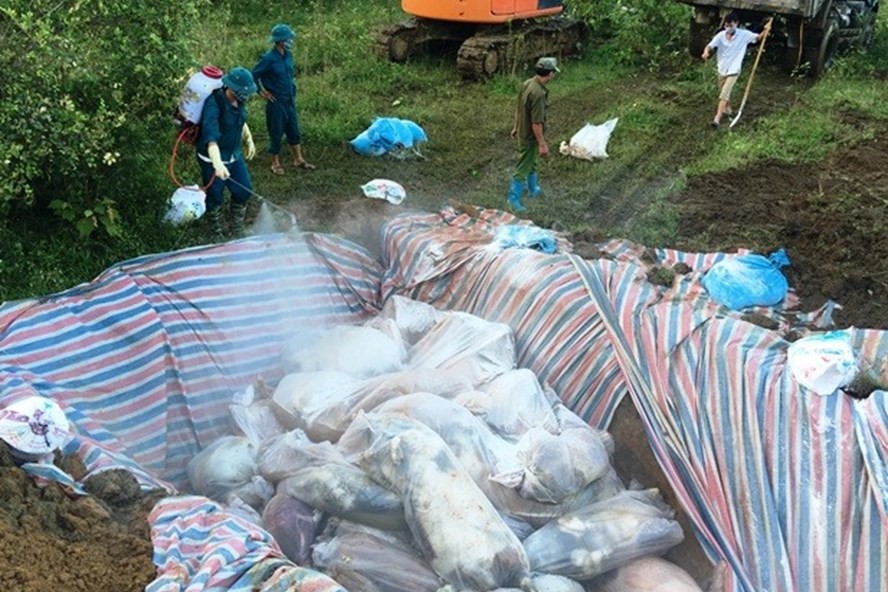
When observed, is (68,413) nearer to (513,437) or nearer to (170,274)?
(170,274)

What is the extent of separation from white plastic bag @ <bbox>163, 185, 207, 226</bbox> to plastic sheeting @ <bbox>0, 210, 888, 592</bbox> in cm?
106

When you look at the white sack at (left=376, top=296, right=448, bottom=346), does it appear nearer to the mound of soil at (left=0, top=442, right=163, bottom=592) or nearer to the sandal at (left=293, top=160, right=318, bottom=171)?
the mound of soil at (left=0, top=442, right=163, bottom=592)

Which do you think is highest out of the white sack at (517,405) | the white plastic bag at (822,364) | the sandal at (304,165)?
the white plastic bag at (822,364)

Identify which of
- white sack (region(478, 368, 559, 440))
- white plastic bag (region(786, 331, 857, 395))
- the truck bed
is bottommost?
white sack (region(478, 368, 559, 440))

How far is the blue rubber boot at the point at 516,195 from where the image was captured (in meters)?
7.55

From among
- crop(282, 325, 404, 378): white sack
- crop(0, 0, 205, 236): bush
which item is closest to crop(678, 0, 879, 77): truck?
crop(0, 0, 205, 236): bush

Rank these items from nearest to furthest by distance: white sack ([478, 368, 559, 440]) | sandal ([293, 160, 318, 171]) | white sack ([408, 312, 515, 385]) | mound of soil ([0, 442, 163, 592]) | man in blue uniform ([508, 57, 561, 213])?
mound of soil ([0, 442, 163, 592])
white sack ([478, 368, 559, 440])
white sack ([408, 312, 515, 385])
man in blue uniform ([508, 57, 561, 213])
sandal ([293, 160, 318, 171])

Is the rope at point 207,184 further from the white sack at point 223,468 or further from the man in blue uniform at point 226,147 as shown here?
the white sack at point 223,468

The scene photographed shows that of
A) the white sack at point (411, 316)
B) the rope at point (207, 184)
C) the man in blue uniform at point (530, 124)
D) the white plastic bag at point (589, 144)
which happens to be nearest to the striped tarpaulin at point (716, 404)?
the white sack at point (411, 316)

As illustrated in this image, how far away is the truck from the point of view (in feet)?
34.0

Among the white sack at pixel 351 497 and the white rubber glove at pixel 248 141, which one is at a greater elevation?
the white rubber glove at pixel 248 141

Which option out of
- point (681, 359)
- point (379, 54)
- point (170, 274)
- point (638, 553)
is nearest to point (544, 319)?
point (681, 359)

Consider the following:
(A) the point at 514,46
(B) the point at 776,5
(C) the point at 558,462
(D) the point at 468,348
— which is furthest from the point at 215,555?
(B) the point at 776,5

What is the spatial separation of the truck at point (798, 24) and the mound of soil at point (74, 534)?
9016 mm
